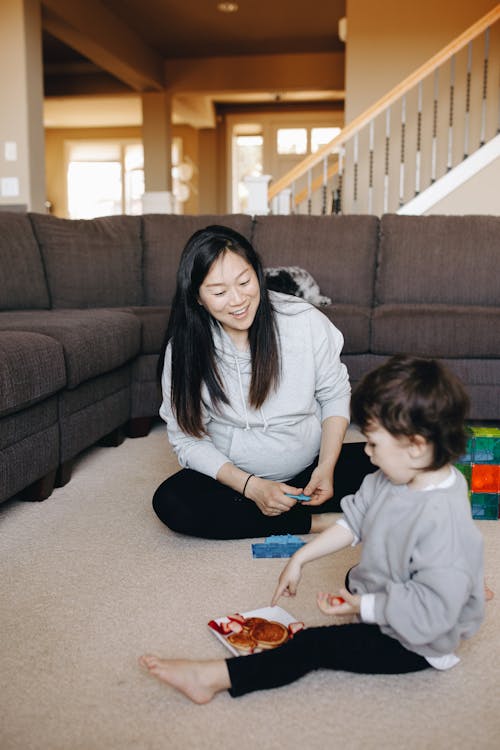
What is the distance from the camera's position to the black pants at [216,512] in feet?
5.59

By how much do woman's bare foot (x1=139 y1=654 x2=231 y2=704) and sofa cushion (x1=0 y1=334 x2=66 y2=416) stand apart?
86 cm

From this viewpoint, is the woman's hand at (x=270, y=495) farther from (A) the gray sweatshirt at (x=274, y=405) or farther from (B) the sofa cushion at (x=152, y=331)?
(B) the sofa cushion at (x=152, y=331)

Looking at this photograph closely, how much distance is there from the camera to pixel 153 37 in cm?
758

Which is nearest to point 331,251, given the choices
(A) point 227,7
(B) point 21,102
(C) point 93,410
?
(C) point 93,410

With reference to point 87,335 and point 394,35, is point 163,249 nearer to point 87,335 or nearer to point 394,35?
point 87,335

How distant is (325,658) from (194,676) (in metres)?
0.21

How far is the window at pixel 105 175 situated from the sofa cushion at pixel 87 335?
31.2 ft

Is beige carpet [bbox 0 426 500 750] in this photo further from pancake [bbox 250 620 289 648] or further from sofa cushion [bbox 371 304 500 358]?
sofa cushion [bbox 371 304 500 358]

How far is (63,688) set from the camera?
1.13m

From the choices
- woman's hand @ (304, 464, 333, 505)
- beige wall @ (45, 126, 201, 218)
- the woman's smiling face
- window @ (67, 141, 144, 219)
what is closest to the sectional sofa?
the woman's smiling face

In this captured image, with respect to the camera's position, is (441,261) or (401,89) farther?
(401,89)

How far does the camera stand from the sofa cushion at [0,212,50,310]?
9.70 feet

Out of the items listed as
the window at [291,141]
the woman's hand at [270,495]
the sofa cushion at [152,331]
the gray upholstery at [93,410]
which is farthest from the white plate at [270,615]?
the window at [291,141]

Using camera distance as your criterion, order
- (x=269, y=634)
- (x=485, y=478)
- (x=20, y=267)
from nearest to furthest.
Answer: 1. (x=269, y=634)
2. (x=485, y=478)
3. (x=20, y=267)
